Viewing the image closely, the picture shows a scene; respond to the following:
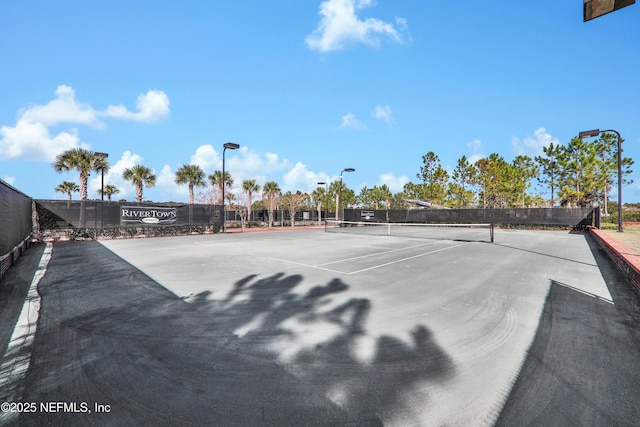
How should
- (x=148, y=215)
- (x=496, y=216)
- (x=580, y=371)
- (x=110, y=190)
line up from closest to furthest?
(x=580, y=371) → (x=148, y=215) → (x=496, y=216) → (x=110, y=190)

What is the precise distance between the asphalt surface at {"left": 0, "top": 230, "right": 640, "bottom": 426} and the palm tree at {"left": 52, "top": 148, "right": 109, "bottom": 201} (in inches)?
891

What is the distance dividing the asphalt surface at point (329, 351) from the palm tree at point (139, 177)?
3337cm

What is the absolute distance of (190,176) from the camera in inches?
1649

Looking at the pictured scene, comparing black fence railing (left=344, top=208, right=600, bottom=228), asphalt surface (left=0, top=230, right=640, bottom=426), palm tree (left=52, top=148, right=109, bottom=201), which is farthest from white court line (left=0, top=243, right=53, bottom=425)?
black fence railing (left=344, top=208, right=600, bottom=228)

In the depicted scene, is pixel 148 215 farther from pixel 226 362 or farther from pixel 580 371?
pixel 580 371

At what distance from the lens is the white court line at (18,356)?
2.83 meters

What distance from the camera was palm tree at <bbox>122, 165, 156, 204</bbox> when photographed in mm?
37031

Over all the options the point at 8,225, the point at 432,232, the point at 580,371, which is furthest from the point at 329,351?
the point at 432,232

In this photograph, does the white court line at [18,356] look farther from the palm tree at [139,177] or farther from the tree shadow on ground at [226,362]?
the palm tree at [139,177]

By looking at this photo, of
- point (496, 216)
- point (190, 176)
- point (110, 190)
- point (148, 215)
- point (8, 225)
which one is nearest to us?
point (8, 225)

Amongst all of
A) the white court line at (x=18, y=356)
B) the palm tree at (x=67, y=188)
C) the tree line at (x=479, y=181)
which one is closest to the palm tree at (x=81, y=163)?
the tree line at (x=479, y=181)

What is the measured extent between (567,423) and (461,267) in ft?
24.0

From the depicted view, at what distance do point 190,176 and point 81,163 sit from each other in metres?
16.3

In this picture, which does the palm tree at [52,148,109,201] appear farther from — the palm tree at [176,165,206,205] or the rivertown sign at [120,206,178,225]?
the palm tree at [176,165,206,205]
